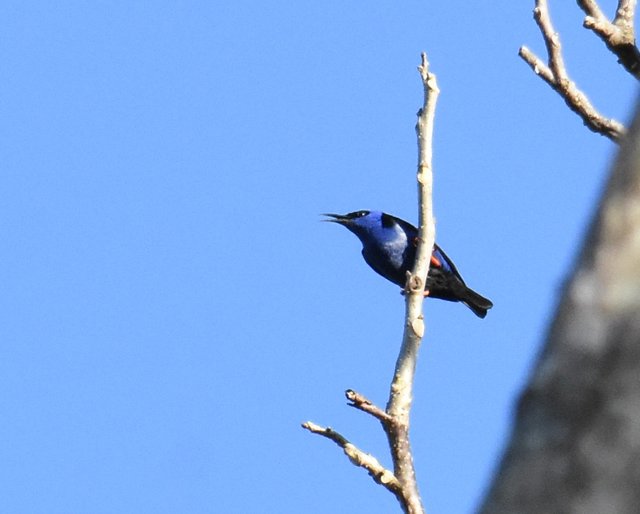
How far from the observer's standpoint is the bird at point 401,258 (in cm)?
1095

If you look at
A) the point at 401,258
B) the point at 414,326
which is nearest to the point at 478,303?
the point at 401,258

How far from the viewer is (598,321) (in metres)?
1.05

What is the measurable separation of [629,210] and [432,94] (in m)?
3.62

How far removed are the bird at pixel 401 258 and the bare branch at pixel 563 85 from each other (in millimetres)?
5973

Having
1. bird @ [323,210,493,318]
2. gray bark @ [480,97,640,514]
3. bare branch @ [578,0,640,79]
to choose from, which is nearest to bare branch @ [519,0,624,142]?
bare branch @ [578,0,640,79]

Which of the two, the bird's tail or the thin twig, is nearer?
the thin twig

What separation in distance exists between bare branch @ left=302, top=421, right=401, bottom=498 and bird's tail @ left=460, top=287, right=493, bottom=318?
7315 mm

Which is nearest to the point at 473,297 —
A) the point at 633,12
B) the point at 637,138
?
the point at 633,12

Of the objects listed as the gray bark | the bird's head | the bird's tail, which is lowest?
the gray bark

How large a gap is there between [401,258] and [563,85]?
6267 mm

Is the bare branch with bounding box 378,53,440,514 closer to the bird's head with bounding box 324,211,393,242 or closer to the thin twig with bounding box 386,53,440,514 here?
the thin twig with bounding box 386,53,440,514

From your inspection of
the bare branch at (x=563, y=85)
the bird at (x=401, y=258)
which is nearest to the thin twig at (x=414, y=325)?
the bare branch at (x=563, y=85)

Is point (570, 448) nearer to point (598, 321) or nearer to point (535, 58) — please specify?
point (598, 321)

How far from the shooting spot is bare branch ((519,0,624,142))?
4.70 metres
